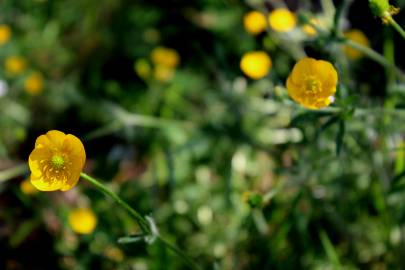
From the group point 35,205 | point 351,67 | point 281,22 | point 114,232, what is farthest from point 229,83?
point 35,205

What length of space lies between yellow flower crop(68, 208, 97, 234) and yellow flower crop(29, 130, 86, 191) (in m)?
0.72

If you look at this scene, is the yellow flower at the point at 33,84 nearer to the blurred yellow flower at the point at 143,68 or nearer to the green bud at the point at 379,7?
the blurred yellow flower at the point at 143,68

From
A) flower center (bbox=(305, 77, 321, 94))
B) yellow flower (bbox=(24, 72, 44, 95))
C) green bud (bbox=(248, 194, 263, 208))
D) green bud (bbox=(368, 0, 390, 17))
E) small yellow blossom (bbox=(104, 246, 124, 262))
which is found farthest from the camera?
yellow flower (bbox=(24, 72, 44, 95))

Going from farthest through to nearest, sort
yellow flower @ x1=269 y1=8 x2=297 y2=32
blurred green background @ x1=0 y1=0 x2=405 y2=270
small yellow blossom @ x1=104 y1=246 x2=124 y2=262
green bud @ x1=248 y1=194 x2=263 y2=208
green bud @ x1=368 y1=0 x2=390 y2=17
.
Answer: yellow flower @ x1=269 y1=8 x2=297 y2=32
small yellow blossom @ x1=104 y1=246 x2=124 y2=262
blurred green background @ x1=0 y1=0 x2=405 y2=270
green bud @ x1=248 y1=194 x2=263 y2=208
green bud @ x1=368 y1=0 x2=390 y2=17

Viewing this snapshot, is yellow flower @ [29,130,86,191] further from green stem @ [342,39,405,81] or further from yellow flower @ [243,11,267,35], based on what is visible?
yellow flower @ [243,11,267,35]

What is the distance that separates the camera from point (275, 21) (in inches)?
82.0

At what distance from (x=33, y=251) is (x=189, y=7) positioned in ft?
4.65

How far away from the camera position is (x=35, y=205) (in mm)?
2068

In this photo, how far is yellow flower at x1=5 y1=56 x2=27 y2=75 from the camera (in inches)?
94.6

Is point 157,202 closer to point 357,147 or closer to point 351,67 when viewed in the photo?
point 357,147

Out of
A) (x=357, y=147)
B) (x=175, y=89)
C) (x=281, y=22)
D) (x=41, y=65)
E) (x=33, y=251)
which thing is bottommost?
(x=33, y=251)

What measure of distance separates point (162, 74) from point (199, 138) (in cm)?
56

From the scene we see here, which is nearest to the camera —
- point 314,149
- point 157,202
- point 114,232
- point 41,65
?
point 314,149

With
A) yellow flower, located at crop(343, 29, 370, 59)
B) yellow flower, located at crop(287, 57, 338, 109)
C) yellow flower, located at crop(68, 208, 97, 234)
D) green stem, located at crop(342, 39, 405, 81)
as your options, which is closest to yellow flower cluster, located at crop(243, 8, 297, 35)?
yellow flower, located at crop(343, 29, 370, 59)
